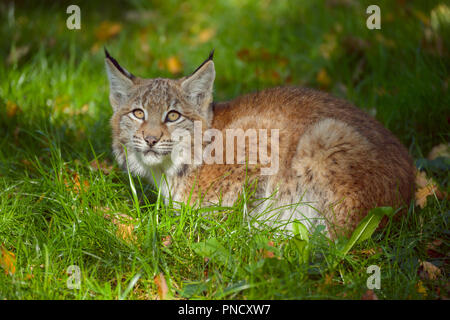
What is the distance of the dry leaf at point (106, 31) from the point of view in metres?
7.13

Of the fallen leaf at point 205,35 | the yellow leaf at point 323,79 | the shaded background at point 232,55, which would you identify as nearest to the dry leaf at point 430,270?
the shaded background at point 232,55

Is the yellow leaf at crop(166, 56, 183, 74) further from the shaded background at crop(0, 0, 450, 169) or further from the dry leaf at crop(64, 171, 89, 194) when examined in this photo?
the dry leaf at crop(64, 171, 89, 194)

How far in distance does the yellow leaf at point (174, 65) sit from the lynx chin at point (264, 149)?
213cm

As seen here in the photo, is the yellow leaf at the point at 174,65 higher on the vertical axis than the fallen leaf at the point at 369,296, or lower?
higher

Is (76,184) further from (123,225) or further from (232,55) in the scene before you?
(232,55)

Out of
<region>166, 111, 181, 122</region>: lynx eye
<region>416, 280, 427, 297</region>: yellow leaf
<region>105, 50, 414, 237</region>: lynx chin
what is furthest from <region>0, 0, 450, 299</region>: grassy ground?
<region>166, 111, 181, 122</region>: lynx eye

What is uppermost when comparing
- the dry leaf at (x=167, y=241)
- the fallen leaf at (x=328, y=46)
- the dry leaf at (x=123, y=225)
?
the fallen leaf at (x=328, y=46)

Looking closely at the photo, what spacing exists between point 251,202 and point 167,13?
498 centimetres

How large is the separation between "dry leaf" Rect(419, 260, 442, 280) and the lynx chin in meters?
0.47

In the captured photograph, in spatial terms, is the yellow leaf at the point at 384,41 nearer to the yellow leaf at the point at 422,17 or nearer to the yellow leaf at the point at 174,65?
the yellow leaf at the point at 422,17

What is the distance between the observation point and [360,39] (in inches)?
237

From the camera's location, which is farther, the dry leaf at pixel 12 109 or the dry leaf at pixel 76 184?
the dry leaf at pixel 12 109

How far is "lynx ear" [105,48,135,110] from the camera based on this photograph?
3918 millimetres
